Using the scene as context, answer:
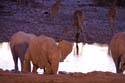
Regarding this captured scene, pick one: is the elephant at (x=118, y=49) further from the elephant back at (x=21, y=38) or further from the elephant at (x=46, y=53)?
the elephant back at (x=21, y=38)

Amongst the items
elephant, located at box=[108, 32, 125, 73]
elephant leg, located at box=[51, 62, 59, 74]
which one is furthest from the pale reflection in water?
elephant leg, located at box=[51, 62, 59, 74]

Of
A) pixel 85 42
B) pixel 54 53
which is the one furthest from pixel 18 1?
pixel 54 53

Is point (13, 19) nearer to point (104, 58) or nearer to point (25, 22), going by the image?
point (25, 22)

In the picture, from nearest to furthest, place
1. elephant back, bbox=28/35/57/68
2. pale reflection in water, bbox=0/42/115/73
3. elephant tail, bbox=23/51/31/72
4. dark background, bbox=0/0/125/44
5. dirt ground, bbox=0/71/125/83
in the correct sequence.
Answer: dirt ground, bbox=0/71/125/83
elephant back, bbox=28/35/57/68
elephant tail, bbox=23/51/31/72
pale reflection in water, bbox=0/42/115/73
dark background, bbox=0/0/125/44

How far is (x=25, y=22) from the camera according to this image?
19.9 meters

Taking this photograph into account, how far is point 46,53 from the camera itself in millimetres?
8242

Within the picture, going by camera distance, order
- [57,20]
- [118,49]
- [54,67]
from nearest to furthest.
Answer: [54,67]
[118,49]
[57,20]

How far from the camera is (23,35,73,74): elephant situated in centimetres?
800

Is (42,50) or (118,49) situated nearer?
(42,50)

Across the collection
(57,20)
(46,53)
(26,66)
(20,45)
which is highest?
(46,53)

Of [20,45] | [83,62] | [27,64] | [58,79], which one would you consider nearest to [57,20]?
[83,62]

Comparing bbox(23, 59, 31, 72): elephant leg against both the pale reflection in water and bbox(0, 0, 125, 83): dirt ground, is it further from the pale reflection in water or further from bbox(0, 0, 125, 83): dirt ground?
bbox(0, 0, 125, 83): dirt ground

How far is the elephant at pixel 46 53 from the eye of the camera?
800cm

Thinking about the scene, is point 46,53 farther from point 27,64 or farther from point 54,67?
point 27,64
